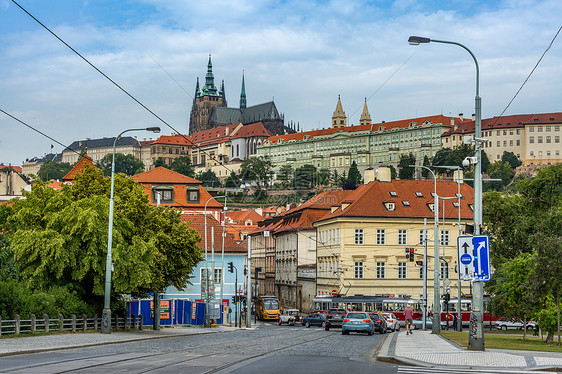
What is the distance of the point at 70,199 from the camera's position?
4250 centimetres

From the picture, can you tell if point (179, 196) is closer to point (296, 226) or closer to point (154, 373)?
point (296, 226)

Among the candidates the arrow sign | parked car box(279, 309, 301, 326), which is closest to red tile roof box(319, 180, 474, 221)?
parked car box(279, 309, 301, 326)

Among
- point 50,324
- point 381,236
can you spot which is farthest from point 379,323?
point 381,236

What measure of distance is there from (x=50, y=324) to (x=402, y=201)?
2175 inches

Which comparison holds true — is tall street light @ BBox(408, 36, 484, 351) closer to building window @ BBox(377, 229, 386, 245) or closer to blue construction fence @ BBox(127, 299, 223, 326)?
blue construction fence @ BBox(127, 299, 223, 326)

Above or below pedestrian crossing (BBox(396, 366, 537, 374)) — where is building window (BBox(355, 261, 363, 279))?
above

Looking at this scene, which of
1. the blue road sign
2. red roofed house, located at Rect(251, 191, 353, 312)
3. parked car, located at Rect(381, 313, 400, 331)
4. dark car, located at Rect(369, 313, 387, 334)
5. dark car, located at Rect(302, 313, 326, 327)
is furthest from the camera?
red roofed house, located at Rect(251, 191, 353, 312)

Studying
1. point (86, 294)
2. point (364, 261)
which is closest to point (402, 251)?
point (364, 261)

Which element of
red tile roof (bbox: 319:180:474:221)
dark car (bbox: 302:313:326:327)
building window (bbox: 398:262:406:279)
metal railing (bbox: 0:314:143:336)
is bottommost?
dark car (bbox: 302:313:326:327)

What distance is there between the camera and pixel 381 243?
274ft

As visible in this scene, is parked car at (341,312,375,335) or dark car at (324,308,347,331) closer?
parked car at (341,312,375,335)

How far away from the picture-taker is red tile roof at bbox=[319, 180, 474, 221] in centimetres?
8369

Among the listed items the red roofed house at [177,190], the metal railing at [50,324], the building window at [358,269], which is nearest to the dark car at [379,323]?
the metal railing at [50,324]

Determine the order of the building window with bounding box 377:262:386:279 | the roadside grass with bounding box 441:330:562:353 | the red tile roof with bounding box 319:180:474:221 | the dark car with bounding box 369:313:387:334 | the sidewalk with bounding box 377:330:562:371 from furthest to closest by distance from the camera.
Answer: the red tile roof with bounding box 319:180:474:221, the building window with bounding box 377:262:386:279, the dark car with bounding box 369:313:387:334, the roadside grass with bounding box 441:330:562:353, the sidewalk with bounding box 377:330:562:371
